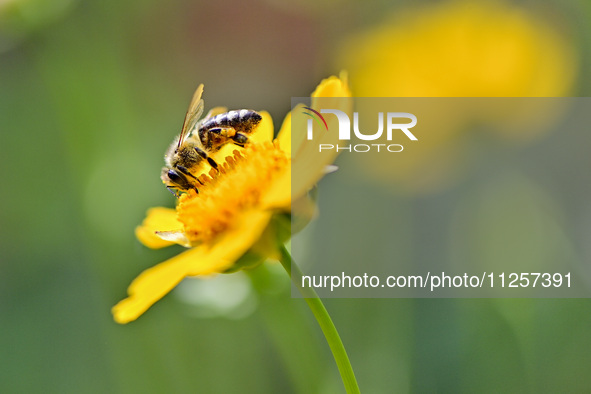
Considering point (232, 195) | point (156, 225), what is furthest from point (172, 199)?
point (232, 195)

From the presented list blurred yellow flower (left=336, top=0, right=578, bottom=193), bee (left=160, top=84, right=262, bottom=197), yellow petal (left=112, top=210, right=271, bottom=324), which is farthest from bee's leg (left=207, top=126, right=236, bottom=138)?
blurred yellow flower (left=336, top=0, right=578, bottom=193)

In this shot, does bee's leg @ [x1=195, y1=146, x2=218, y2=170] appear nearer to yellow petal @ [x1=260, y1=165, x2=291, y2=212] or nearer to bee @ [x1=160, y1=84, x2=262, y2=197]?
bee @ [x1=160, y1=84, x2=262, y2=197]

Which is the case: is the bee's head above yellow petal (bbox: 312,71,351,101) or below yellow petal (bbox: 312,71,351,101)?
below

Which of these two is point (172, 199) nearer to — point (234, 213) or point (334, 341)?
point (234, 213)

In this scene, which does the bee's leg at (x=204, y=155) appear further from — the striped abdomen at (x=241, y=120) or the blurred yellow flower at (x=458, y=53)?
Result: the blurred yellow flower at (x=458, y=53)

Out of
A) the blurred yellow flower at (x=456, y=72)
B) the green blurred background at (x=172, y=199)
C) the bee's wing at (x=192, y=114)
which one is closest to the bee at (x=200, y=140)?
the bee's wing at (x=192, y=114)

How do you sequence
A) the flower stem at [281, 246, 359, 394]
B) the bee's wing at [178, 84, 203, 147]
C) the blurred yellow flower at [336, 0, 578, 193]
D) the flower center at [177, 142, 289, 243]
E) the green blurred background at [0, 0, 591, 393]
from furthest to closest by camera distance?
the blurred yellow flower at [336, 0, 578, 193], the green blurred background at [0, 0, 591, 393], the bee's wing at [178, 84, 203, 147], the flower center at [177, 142, 289, 243], the flower stem at [281, 246, 359, 394]
